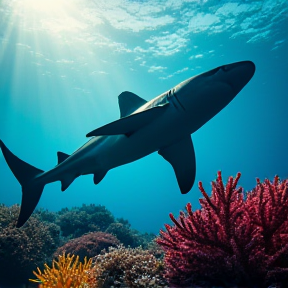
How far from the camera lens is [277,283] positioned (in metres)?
3.11

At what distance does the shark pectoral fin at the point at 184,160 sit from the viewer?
5941mm

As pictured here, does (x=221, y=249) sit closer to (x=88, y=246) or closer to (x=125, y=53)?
(x=88, y=246)

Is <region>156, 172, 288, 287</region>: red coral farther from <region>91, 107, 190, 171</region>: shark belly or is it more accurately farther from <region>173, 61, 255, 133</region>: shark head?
<region>91, 107, 190, 171</region>: shark belly

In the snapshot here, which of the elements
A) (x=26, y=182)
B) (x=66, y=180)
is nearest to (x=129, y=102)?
(x=66, y=180)

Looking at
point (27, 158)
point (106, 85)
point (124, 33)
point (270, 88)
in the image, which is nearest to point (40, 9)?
point (124, 33)

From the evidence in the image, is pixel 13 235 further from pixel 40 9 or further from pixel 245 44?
pixel 245 44

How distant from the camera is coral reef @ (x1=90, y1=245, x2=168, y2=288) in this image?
420 centimetres

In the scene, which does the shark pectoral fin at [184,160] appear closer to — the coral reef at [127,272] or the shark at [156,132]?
the shark at [156,132]

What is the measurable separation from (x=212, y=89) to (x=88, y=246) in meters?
10.4

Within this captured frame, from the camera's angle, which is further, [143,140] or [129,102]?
[129,102]

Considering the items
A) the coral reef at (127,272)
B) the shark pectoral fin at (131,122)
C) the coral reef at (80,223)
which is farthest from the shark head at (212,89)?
the coral reef at (80,223)

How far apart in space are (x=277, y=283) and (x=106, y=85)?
4904 cm

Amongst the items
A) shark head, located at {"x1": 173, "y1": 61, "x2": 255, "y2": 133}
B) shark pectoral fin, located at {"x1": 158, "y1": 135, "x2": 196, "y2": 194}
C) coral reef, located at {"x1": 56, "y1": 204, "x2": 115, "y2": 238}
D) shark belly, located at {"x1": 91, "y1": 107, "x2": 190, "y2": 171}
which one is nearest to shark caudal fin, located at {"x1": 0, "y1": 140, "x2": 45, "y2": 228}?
shark belly, located at {"x1": 91, "y1": 107, "x2": 190, "y2": 171}

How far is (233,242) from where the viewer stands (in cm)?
325
